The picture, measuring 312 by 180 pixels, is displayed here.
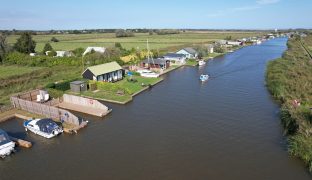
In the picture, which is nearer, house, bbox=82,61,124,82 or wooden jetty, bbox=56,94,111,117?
wooden jetty, bbox=56,94,111,117

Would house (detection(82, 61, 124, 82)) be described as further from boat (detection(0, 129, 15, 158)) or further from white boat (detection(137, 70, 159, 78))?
boat (detection(0, 129, 15, 158))

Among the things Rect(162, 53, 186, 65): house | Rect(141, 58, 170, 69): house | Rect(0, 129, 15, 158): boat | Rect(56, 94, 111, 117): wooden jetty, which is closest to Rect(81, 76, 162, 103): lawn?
Rect(56, 94, 111, 117): wooden jetty

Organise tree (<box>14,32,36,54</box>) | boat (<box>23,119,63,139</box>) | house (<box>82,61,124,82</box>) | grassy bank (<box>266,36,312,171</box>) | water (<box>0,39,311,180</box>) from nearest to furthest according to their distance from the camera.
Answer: water (<box>0,39,311,180</box>) → grassy bank (<box>266,36,312,171</box>) → boat (<box>23,119,63,139</box>) → house (<box>82,61,124,82</box>) → tree (<box>14,32,36,54</box>)

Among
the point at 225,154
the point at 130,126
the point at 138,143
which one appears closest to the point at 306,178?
the point at 225,154

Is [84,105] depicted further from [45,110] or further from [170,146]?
[170,146]

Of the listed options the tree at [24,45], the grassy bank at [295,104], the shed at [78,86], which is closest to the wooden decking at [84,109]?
the shed at [78,86]

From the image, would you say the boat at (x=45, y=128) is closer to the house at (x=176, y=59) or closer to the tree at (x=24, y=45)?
the house at (x=176, y=59)

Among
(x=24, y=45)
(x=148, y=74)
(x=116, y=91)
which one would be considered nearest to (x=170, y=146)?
(x=116, y=91)
